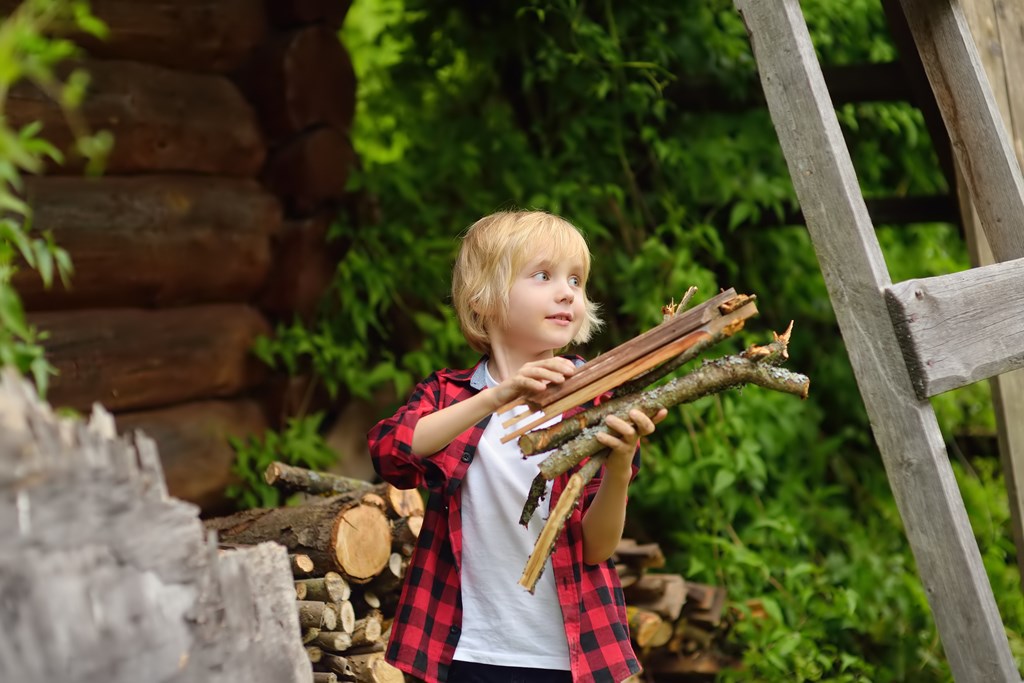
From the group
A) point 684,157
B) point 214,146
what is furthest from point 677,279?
point 214,146

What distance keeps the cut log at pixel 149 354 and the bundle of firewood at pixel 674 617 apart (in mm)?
1851

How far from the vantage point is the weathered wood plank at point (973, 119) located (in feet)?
9.12

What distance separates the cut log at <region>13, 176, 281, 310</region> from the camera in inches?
154

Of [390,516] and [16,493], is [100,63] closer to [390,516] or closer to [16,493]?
[390,516]

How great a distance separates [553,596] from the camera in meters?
2.32

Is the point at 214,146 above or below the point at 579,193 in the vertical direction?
above

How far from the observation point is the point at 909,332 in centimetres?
221

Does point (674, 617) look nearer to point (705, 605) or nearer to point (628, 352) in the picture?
point (705, 605)

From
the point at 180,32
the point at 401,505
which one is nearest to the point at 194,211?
the point at 180,32

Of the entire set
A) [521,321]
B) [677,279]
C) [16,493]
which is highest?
[677,279]

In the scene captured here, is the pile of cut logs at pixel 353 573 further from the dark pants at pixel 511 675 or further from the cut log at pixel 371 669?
the dark pants at pixel 511 675

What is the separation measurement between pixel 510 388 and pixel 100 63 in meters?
2.79

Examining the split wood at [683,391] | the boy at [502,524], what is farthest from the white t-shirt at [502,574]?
the split wood at [683,391]

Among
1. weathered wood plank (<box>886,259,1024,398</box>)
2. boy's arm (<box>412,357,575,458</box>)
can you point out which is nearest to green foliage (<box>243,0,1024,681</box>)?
weathered wood plank (<box>886,259,1024,398</box>)
